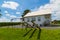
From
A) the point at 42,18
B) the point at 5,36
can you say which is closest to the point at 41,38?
the point at 5,36

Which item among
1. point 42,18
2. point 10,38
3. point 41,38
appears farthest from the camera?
point 42,18

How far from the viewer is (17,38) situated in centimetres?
1644

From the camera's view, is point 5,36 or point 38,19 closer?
point 5,36

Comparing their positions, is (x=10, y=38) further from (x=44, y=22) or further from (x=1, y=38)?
(x=44, y=22)

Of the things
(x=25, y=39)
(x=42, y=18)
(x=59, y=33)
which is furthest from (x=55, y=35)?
(x=42, y=18)

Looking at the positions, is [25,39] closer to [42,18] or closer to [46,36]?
[46,36]

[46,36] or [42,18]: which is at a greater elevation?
[42,18]

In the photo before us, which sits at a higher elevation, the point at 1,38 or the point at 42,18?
the point at 42,18

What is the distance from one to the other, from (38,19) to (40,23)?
104 centimetres

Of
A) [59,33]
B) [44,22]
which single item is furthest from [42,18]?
[59,33]

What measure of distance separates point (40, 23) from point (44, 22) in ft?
2.89

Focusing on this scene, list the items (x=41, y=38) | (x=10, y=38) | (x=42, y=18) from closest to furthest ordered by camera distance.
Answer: (x=41, y=38)
(x=10, y=38)
(x=42, y=18)

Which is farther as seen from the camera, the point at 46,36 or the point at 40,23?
the point at 40,23

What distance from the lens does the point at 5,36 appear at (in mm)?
17656
